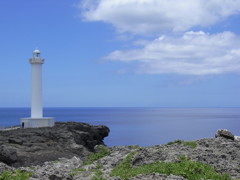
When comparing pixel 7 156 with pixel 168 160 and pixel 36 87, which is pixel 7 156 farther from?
pixel 36 87

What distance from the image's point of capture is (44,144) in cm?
3931

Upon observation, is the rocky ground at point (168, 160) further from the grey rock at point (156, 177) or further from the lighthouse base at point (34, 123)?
the lighthouse base at point (34, 123)

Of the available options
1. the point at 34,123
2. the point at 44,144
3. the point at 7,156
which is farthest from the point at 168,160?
the point at 34,123

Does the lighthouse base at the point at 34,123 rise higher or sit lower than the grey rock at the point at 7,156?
higher

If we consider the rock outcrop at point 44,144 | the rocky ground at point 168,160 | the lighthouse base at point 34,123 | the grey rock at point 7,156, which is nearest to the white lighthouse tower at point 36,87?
the lighthouse base at point 34,123

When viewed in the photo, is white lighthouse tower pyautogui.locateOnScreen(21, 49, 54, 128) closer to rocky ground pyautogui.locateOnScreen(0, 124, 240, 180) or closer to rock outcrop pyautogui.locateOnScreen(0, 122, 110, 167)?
rock outcrop pyautogui.locateOnScreen(0, 122, 110, 167)

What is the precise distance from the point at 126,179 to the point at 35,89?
39.7m

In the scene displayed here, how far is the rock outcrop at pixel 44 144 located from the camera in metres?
32.8

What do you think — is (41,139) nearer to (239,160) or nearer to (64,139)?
(64,139)

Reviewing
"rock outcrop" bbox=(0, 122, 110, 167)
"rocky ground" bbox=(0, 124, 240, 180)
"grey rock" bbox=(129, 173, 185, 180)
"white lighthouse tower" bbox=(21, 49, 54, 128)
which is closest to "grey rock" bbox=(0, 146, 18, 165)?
"rock outcrop" bbox=(0, 122, 110, 167)

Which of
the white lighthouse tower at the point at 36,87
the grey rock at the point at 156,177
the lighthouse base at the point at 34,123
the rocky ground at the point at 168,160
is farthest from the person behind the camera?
the white lighthouse tower at the point at 36,87

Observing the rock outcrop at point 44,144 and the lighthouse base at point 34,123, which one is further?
the lighthouse base at point 34,123

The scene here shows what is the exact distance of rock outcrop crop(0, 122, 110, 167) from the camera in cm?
3278

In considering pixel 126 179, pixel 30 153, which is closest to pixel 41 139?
pixel 30 153
